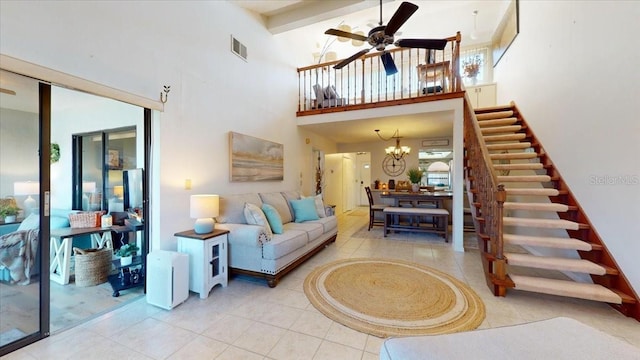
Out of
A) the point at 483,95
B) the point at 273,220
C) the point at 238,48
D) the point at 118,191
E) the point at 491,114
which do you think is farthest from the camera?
the point at 483,95

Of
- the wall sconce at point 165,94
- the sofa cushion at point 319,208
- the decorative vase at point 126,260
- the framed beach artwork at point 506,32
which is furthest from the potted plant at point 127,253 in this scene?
A: the framed beach artwork at point 506,32

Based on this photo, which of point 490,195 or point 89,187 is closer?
point 490,195

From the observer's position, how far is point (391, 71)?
3615 millimetres

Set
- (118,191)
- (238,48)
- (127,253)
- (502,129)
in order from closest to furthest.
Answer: (127,253) → (118,191) → (238,48) → (502,129)

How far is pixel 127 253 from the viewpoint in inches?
110

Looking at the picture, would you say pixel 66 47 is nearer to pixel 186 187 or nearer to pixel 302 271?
pixel 186 187

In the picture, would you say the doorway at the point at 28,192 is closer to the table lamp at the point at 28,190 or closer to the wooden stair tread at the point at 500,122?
the table lamp at the point at 28,190

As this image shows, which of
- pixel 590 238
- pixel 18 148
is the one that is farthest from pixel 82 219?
pixel 590 238

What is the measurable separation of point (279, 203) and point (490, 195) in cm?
291

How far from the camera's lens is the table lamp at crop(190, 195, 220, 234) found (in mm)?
2625

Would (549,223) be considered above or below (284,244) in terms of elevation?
above

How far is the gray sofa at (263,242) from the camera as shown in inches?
107

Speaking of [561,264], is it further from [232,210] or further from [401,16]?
[232,210]

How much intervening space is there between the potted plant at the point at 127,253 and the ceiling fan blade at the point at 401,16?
3.82 m
